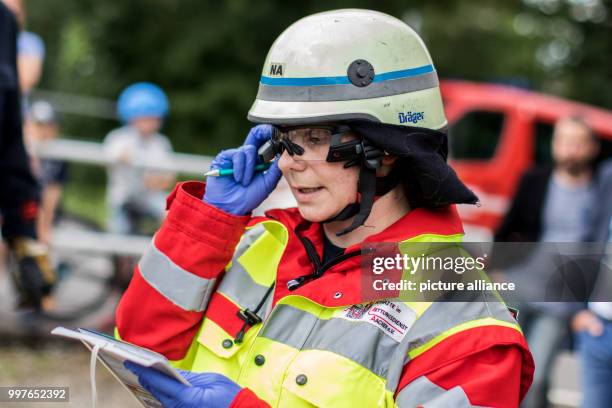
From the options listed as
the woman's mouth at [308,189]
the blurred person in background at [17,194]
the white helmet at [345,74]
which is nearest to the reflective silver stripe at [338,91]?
the white helmet at [345,74]

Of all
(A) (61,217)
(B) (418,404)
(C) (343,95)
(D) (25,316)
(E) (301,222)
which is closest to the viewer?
(B) (418,404)

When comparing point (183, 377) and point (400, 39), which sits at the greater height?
point (400, 39)

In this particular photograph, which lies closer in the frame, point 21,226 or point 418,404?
point 418,404

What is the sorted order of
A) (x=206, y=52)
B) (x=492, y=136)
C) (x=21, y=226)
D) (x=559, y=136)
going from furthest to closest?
(x=206, y=52), (x=492, y=136), (x=559, y=136), (x=21, y=226)

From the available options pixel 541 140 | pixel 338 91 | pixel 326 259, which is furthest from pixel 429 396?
pixel 541 140

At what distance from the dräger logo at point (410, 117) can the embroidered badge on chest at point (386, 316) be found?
479mm

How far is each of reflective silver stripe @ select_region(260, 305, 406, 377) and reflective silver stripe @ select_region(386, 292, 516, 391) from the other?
0.04 meters

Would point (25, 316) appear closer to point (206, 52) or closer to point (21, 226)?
point (21, 226)

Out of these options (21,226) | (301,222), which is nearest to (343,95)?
(301,222)

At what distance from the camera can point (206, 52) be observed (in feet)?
62.0

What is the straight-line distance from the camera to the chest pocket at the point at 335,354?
2.23 meters

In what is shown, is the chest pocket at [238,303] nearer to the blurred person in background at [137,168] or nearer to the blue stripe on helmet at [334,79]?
the blue stripe on helmet at [334,79]

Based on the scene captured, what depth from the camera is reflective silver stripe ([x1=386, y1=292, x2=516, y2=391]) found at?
225 centimetres

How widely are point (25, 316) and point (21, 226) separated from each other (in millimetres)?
3025
